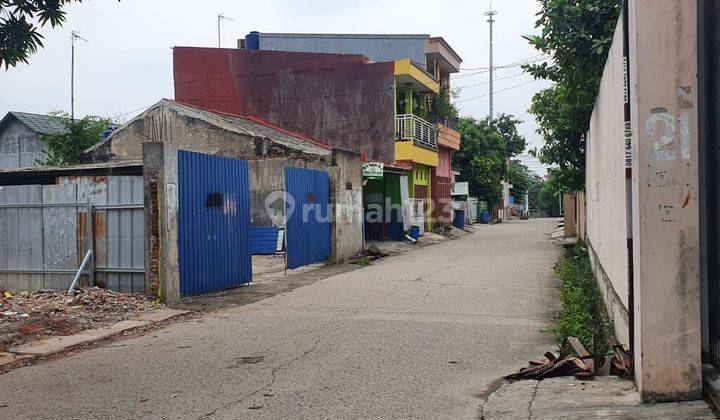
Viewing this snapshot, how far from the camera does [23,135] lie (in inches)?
1467

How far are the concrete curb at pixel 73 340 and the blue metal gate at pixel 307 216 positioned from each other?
638cm

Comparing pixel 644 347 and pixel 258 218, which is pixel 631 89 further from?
pixel 258 218

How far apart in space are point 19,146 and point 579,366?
38890 millimetres

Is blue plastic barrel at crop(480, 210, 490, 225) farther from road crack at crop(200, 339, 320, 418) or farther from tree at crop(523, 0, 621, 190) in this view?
road crack at crop(200, 339, 320, 418)

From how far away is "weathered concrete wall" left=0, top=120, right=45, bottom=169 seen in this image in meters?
36.6

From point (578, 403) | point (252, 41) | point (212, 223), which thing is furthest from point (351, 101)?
point (578, 403)

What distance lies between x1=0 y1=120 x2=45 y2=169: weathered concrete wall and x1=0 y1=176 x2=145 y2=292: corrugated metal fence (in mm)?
27752

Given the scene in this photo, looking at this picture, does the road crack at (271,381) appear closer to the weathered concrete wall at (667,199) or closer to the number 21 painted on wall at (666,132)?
the weathered concrete wall at (667,199)

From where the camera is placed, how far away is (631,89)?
493 cm

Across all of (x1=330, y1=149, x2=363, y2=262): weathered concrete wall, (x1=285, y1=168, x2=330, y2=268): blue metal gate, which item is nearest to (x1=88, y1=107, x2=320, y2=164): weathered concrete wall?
(x1=330, y1=149, x2=363, y2=262): weathered concrete wall

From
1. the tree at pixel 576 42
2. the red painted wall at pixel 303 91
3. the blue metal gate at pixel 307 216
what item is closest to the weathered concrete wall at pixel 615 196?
the tree at pixel 576 42

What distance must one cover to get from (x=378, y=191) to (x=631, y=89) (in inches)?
894

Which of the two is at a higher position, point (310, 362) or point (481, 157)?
A: point (481, 157)

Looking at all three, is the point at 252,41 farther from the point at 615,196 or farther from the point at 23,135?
the point at 615,196
